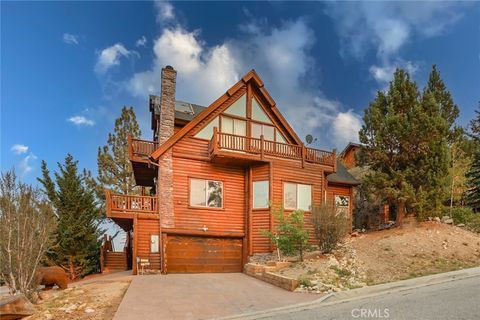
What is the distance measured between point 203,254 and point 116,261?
8.48 m

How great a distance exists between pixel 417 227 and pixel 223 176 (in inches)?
381

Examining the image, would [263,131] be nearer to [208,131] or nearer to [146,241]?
[208,131]

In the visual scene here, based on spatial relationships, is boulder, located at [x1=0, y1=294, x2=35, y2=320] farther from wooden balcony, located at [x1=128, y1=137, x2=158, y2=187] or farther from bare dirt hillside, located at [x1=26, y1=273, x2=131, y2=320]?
wooden balcony, located at [x1=128, y1=137, x2=158, y2=187]

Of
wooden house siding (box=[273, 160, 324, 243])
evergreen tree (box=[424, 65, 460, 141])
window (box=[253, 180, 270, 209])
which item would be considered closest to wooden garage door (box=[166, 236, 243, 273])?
window (box=[253, 180, 270, 209])

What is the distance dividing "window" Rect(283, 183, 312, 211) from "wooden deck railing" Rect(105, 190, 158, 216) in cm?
638

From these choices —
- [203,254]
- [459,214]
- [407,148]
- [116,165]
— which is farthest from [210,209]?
[116,165]

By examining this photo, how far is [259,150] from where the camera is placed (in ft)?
59.4

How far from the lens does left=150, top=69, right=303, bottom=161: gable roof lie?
16.8 m

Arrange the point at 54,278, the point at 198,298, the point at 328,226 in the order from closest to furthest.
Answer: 1. the point at 198,298
2. the point at 54,278
3. the point at 328,226

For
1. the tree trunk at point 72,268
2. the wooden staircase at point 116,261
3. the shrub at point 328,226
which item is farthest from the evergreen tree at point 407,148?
the tree trunk at point 72,268

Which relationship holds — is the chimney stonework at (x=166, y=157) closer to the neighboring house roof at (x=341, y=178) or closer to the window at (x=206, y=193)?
the window at (x=206, y=193)

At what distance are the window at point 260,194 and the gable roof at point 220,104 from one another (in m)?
3.53

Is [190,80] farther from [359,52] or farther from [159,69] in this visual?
[359,52]

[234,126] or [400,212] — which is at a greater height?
[234,126]
